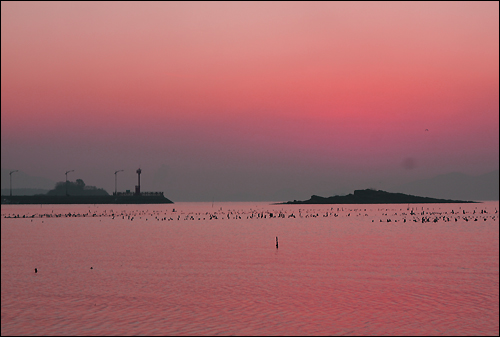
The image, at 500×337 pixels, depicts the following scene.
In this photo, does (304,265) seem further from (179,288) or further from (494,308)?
(494,308)

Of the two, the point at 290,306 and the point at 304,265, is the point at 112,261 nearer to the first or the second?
the point at 304,265

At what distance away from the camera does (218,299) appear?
31.8 metres

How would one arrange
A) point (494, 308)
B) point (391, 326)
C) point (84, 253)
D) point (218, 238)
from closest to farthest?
point (391, 326)
point (494, 308)
point (84, 253)
point (218, 238)

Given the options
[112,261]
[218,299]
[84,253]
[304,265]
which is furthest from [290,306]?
[84,253]

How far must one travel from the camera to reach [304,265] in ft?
155

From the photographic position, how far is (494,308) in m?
28.9

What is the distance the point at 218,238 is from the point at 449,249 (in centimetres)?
3097

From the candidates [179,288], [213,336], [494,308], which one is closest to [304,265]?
[179,288]

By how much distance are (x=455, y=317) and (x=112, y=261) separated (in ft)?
106

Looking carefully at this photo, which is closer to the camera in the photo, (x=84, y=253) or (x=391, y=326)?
(x=391, y=326)

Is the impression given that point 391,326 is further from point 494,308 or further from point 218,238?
point 218,238

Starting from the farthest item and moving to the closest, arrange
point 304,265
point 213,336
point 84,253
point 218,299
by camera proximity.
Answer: point 84,253 < point 304,265 < point 218,299 < point 213,336

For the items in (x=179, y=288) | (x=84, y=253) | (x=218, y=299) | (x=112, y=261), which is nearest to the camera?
(x=218, y=299)

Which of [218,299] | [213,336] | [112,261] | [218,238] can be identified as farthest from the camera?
[218,238]
